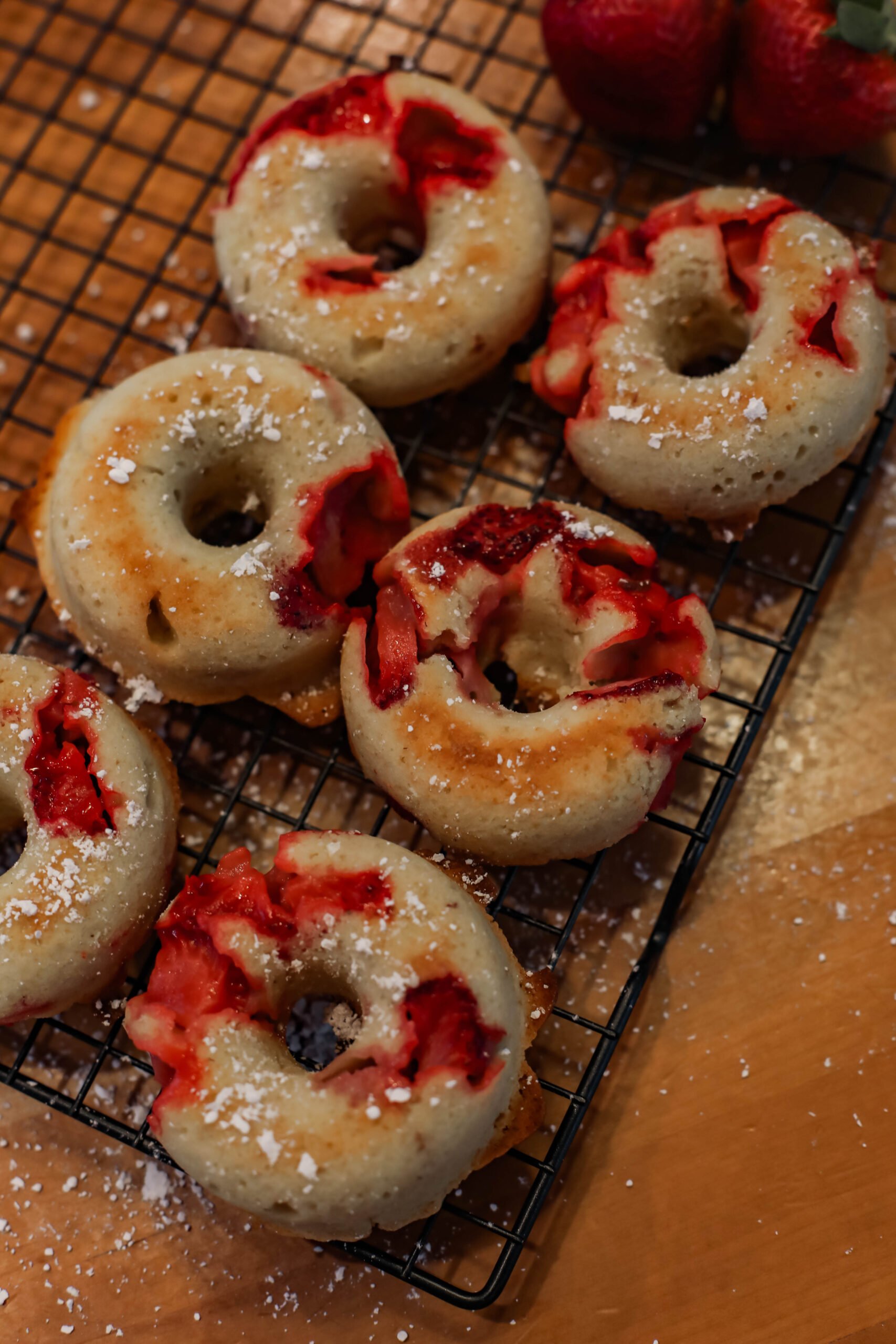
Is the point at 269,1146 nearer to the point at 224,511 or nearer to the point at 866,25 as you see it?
the point at 224,511

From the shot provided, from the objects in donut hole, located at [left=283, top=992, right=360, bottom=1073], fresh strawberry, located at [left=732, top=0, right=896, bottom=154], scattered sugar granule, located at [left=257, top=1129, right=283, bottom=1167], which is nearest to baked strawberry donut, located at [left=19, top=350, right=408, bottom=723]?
donut hole, located at [left=283, top=992, right=360, bottom=1073]

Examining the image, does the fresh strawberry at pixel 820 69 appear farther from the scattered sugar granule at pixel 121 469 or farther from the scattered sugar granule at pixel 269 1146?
the scattered sugar granule at pixel 269 1146

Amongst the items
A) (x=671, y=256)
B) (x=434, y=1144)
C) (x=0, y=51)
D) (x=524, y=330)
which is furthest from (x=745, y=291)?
(x=0, y=51)

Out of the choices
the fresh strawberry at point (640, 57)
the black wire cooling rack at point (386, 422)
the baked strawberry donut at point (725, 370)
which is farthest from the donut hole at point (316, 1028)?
the fresh strawberry at point (640, 57)

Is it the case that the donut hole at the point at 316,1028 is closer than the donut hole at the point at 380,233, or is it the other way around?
the donut hole at the point at 316,1028

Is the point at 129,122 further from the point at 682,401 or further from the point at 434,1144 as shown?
the point at 434,1144

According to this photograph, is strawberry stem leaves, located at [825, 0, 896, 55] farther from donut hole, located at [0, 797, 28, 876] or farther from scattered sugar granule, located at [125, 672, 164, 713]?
donut hole, located at [0, 797, 28, 876]
